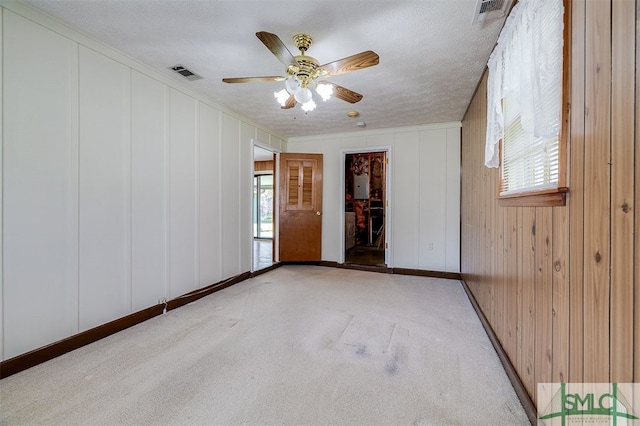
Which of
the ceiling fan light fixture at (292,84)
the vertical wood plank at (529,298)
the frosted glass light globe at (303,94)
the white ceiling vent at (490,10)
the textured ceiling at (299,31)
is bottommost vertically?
the vertical wood plank at (529,298)

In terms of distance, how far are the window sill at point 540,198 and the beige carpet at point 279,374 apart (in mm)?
1152

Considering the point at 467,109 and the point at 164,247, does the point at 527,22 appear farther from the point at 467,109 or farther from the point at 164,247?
the point at 164,247

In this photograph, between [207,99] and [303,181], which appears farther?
[303,181]

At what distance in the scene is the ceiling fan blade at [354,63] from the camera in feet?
6.04

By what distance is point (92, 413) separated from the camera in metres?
1.50

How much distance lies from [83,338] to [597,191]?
3.29 meters

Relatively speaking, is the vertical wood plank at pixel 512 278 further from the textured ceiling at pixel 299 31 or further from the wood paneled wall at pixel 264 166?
the wood paneled wall at pixel 264 166

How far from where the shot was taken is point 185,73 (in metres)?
2.79

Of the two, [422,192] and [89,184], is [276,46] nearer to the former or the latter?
[89,184]

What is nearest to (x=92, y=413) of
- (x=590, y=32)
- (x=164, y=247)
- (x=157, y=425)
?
(x=157, y=425)

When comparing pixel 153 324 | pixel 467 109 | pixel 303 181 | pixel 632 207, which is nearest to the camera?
pixel 632 207

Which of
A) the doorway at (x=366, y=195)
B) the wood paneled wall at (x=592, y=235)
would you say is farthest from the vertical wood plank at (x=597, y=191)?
the doorway at (x=366, y=195)

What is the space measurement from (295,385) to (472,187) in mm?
2907

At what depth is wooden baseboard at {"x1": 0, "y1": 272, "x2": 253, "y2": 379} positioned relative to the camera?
1.84 m
